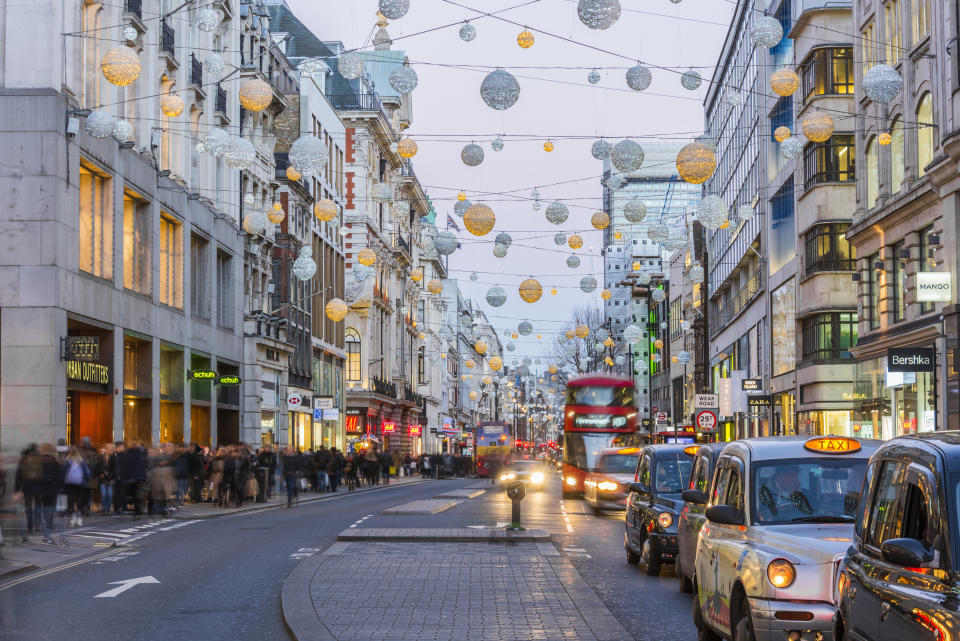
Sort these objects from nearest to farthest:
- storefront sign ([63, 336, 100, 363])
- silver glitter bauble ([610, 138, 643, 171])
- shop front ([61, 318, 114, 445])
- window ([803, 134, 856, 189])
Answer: silver glitter bauble ([610, 138, 643, 171]), storefront sign ([63, 336, 100, 363]), shop front ([61, 318, 114, 445]), window ([803, 134, 856, 189])

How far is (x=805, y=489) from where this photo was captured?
1070 centimetres

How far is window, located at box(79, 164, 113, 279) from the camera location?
34188 millimetres

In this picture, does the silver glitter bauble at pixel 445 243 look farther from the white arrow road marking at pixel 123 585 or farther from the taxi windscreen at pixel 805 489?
the taxi windscreen at pixel 805 489

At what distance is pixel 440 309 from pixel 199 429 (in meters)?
77.6

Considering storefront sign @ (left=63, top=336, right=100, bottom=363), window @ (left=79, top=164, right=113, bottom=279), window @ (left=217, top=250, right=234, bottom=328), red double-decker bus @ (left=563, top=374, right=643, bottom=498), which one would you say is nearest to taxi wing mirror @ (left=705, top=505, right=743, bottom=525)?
storefront sign @ (left=63, top=336, right=100, bottom=363)

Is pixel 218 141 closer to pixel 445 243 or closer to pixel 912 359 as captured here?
pixel 445 243

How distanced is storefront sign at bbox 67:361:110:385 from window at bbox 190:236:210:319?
11.2 m

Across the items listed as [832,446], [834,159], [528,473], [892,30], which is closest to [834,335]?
[834,159]

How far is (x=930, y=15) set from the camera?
1281 inches

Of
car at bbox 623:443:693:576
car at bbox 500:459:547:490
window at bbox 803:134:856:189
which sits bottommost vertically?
car at bbox 500:459:547:490

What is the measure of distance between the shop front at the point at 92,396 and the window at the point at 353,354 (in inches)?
1873

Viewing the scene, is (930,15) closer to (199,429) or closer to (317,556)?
(317,556)

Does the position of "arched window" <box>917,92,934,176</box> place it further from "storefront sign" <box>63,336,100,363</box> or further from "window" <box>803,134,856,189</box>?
"storefront sign" <box>63,336,100,363</box>

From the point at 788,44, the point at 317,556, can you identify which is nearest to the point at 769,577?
the point at 317,556
